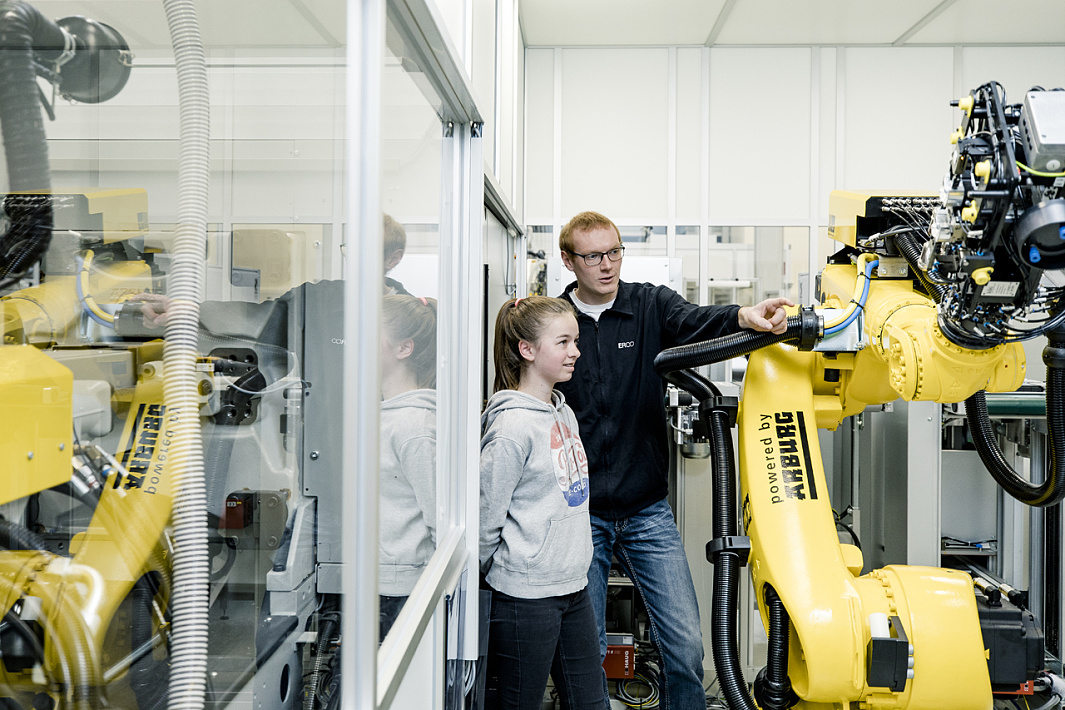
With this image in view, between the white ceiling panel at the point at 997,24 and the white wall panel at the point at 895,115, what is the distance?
0.62 feet

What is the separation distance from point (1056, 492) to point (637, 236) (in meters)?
3.59

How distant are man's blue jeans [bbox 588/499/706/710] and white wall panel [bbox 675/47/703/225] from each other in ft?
9.91

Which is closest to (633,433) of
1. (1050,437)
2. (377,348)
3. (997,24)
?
(1050,437)

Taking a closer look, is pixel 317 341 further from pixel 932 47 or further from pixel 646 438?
pixel 932 47

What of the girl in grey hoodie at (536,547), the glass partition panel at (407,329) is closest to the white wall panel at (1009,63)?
the girl in grey hoodie at (536,547)

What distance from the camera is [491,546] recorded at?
1.80 meters

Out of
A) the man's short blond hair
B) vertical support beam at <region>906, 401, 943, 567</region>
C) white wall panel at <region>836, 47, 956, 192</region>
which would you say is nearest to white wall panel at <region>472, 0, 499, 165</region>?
the man's short blond hair

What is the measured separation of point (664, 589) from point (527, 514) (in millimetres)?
867

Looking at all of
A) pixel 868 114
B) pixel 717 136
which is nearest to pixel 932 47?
pixel 868 114

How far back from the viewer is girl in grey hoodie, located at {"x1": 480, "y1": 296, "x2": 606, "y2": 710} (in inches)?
69.2

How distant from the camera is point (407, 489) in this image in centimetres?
121

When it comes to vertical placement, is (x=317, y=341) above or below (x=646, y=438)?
above

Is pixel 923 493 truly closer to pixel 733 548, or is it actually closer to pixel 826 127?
pixel 733 548

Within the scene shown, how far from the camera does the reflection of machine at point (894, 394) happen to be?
1263 millimetres
